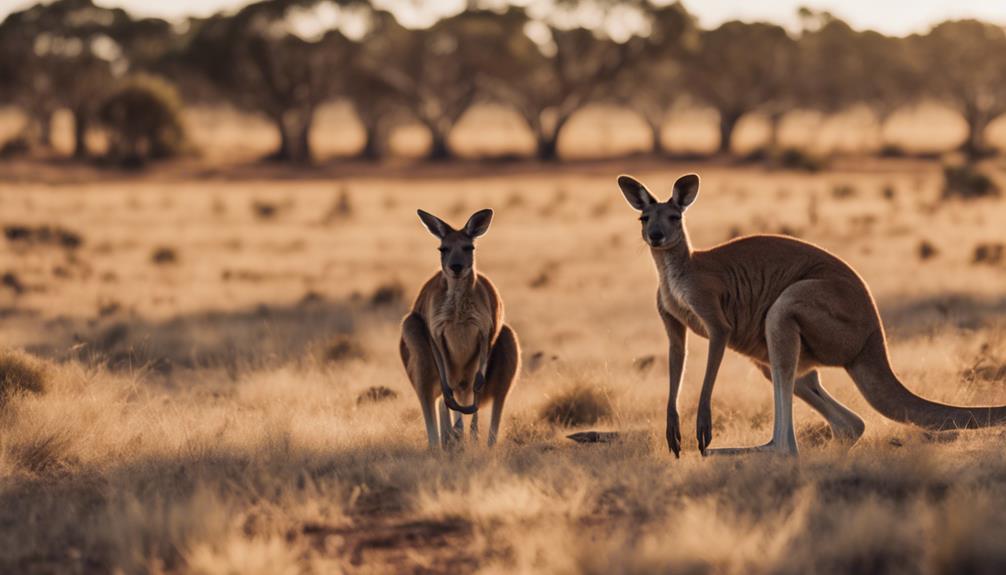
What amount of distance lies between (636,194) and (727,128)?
194 feet

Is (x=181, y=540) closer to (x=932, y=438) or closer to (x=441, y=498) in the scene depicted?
(x=441, y=498)

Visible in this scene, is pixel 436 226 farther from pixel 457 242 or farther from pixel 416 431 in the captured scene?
Result: pixel 416 431

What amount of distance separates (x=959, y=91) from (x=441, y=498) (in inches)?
2529

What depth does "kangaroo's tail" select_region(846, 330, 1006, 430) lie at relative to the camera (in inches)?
274

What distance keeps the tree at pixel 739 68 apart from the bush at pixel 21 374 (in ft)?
180

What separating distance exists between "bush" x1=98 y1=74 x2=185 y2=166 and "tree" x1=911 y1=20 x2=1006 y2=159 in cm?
3820

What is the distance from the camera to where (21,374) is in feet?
30.8

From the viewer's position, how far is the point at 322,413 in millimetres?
8922

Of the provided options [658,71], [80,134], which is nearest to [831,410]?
[80,134]

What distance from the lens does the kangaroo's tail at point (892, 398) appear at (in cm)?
696

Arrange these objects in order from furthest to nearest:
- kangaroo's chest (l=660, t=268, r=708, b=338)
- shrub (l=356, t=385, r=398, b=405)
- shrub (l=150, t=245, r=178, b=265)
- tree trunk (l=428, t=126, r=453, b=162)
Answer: tree trunk (l=428, t=126, r=453, b=162)
shrub (l=150, t=245, r=178, b=265)
shrub (l=356, t=385, r=398, b=405)
kangaroo's chest (l=660, t=268, r=708, b=338)

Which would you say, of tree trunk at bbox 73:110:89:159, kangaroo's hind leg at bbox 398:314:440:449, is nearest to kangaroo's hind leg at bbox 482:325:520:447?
kangaroo's hind leg at bbox 398:314:440:449

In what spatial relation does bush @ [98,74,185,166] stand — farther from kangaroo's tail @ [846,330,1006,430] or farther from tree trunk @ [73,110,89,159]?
kangaroo's tail @ [846,330,1006,430]

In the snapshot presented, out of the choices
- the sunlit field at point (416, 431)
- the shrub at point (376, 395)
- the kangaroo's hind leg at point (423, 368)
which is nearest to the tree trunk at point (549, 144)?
the sunlit field at point (416, 431)
